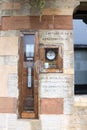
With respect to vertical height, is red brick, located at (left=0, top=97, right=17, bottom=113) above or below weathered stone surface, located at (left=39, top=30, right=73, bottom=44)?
below

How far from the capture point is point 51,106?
22.8 ft

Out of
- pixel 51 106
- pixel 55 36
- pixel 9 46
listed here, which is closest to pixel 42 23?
pixel 55 36

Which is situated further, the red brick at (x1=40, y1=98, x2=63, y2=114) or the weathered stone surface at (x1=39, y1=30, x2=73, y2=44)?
the weathered stone surface at (x1=39, y1=30, x2=73, y2=44)

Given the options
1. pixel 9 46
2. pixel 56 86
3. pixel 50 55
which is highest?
pixel 9 46

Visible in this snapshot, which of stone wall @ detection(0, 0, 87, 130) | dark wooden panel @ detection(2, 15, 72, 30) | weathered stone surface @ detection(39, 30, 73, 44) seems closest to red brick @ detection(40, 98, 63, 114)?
stone wall @ detection(0, 0, 87, 130)

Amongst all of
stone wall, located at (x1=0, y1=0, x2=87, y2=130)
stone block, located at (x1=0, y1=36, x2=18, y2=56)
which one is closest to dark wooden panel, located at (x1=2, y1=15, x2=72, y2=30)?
stone wall, located at (x1=0, y1=0, x2=87, y2=130)

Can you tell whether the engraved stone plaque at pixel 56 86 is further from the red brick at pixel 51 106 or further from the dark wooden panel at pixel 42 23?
the dark wooden panel at pixel 42 23

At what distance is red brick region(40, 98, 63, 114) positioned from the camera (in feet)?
22.8

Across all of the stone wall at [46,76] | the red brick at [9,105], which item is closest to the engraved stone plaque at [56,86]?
the stone wall at [46,76]

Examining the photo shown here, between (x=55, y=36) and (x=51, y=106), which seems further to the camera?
(x=55, y=36)

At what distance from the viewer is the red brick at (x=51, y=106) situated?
6.95 m

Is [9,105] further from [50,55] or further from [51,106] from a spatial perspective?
[50,55]

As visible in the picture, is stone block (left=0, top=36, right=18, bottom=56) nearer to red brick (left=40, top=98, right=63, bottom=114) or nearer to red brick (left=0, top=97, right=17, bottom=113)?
red brick (left=0, top=97, right=17, bottom=113)

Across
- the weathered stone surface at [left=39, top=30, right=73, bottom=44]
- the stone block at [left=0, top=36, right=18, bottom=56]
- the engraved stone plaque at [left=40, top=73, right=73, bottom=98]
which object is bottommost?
the engraved stone plaque at [left=40, top=73, right=73, bottom=98]
